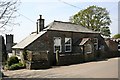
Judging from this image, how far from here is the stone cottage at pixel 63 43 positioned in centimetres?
2662

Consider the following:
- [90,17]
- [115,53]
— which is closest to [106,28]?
[90,17]

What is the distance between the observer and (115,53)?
35.0 m

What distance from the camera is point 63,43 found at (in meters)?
28.9

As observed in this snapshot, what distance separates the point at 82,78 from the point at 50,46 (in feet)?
43.8

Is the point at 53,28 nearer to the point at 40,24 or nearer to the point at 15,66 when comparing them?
the point at 40,24

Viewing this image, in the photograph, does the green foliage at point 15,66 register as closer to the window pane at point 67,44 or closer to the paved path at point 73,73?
the paved path at point 73,73

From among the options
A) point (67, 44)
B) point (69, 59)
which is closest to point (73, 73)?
point (69, 59)

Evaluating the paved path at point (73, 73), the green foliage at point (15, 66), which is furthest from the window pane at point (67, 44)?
the paved path at point (73, 73)

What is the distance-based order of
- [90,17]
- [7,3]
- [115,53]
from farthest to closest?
1. [90,17]
2. [115,53]
3. [7,3]

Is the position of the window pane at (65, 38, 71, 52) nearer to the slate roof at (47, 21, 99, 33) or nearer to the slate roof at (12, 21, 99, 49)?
the slate roof at (12, 21, 99, 49)

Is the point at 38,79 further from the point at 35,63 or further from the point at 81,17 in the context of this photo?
the point at 81,17

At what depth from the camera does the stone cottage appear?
26.6 metres

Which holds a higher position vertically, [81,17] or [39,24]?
[81,17]

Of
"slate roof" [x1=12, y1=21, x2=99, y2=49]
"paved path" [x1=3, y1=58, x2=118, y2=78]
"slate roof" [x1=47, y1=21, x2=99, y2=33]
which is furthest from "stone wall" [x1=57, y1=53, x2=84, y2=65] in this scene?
"slate roof" [x1=47, y1=21, x2=99, y2=33]
